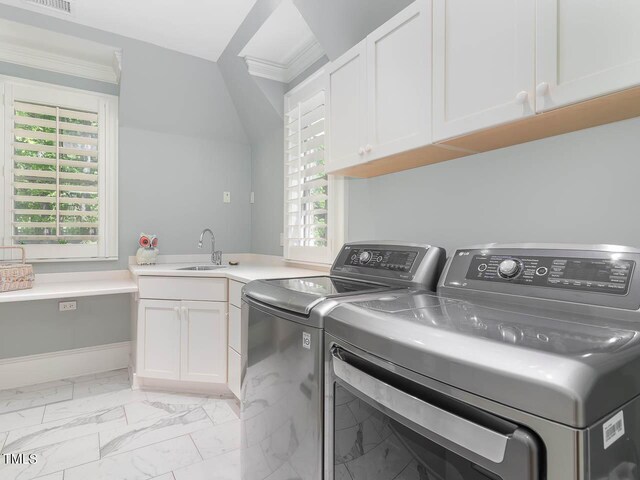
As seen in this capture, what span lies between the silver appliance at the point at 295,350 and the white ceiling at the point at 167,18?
187 cm

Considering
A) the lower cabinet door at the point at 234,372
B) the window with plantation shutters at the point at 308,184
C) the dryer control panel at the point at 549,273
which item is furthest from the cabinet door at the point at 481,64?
the lower cabinet door at the point at 234,372

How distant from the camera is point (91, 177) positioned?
9.67 ft

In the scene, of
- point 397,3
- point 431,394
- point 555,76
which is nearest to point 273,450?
point 431,394

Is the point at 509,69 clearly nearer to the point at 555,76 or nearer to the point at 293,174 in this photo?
the point at 555,76

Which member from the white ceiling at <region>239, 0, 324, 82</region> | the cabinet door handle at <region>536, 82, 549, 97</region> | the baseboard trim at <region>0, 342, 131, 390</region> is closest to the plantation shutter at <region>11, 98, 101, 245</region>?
the baseboard trim at <region>0, 342, 131, 390</region>

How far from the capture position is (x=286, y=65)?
286 cm

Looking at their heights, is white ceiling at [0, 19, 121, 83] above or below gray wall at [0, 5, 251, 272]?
above

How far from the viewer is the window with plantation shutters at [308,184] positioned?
2.41m

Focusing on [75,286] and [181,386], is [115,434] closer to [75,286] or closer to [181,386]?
[181,386]

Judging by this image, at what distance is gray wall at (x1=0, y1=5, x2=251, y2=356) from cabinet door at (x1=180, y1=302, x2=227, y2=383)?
973 mm

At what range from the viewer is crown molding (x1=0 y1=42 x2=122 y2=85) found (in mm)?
2684

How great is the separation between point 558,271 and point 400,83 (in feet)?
3.00

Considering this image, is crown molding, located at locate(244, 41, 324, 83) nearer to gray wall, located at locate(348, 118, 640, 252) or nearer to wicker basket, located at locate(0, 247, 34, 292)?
gray wall, located at locate(348, 118, 640, 252)

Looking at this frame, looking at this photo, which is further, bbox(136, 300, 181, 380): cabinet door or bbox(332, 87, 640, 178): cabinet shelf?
bbox(136, 300, 181, 380): cabinet door
